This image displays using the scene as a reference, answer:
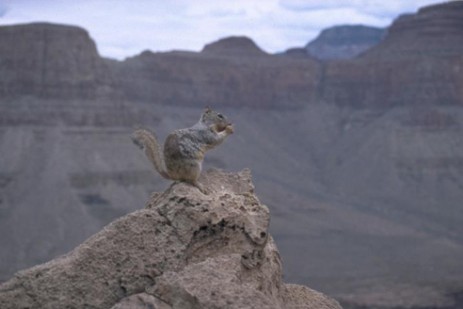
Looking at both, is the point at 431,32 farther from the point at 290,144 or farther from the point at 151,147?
the point at 151,147

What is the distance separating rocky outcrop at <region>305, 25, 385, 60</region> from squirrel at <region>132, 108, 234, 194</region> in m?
159

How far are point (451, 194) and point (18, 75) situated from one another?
37.5 meters

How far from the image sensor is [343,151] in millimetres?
106562

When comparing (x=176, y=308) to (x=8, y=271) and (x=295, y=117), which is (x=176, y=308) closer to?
(x=8, y=271)

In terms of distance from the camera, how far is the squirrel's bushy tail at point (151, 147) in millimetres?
9711

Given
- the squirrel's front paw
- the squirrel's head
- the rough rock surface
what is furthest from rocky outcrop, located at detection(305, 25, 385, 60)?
the rough rock surface

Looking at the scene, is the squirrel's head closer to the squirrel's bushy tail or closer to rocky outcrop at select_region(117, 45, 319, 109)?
the squirrel's bushy tail

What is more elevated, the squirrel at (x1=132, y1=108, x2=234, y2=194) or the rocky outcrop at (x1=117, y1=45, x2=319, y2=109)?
the squirrel at (x1=132, y1=108, x2=234, y2=194)

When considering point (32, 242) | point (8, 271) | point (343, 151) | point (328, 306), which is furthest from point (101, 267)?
point (343, 151)

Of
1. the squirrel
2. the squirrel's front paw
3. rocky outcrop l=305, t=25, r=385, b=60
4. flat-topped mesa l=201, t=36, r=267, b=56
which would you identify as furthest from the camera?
rocky outcrop l=305, t=25, r=385, b=60

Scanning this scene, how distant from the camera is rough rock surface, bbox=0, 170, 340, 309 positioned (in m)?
7.39

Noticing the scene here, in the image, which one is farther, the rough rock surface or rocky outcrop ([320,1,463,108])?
rocky outcrop ([320,1,463,108])

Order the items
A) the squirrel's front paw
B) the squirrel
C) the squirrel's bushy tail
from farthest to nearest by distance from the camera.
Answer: the squirrel's front paw, the squirrel's bushy tail, the squirrel

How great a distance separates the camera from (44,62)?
8275 centimetres
